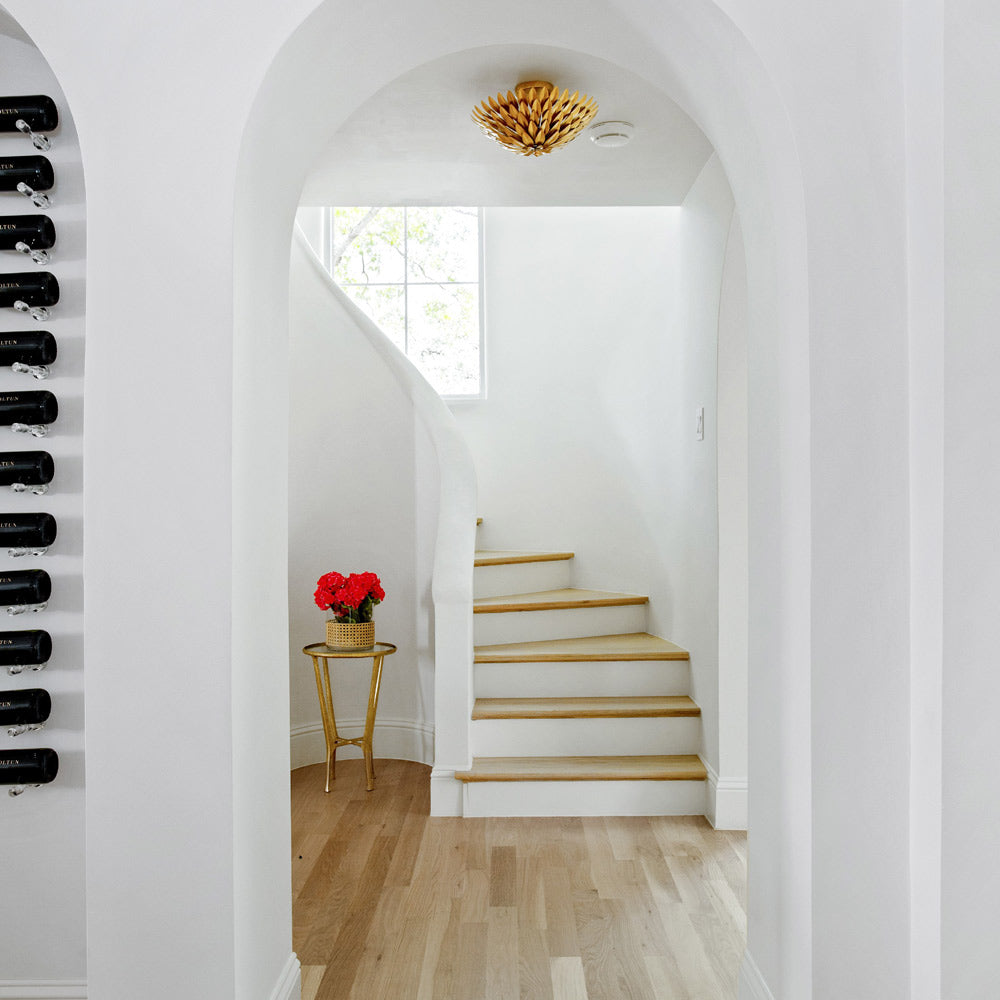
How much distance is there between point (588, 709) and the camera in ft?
12.2

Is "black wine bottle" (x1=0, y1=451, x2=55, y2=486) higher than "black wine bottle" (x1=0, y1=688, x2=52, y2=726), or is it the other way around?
"black wine bottle" (x1=0, y1=451, x2=55, y2=486)

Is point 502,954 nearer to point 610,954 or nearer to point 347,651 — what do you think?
point 610,954

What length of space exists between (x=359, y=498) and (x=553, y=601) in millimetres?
1069

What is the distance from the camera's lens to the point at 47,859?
203 cm

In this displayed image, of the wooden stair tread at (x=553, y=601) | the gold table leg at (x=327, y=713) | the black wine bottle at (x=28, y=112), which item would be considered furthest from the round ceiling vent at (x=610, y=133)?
the gold table leg at (x=327, y=713)

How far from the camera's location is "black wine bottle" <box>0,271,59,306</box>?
6.29ft

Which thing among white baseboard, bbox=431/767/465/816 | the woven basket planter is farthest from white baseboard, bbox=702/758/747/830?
the woven basket planter

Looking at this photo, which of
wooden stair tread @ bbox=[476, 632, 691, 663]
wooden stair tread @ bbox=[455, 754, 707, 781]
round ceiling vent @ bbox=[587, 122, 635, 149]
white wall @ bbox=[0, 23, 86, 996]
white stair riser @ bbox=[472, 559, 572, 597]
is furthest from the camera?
white stair riser @ bbox=[472, 559, 572, 597]

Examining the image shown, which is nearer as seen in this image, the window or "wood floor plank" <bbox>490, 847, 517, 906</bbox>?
"wood floor plank" <bbox>490, 847, 517, 906</bbox>

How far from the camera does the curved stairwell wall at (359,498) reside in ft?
14.0

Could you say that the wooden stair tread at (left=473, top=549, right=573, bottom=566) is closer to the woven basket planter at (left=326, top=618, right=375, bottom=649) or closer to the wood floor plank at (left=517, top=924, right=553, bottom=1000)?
the woven basket planter at (left=326, top=618, right=375, bottom=649)

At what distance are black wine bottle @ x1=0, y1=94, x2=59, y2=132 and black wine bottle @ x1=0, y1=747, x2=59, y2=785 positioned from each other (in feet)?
4.41

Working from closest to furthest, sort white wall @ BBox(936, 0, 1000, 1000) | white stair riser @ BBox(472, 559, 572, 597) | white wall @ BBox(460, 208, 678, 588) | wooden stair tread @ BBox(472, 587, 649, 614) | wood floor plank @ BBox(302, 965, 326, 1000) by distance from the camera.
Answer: white wall @ BBox(936, 0, 1000, 1000) → wood floor plank @ BBox(302, 965, 326, 1000) → wooden stair tread @ BBox(472, 587, 649, 614) → white stair riser @ BBox(472, 559, 572, 597) → white wall @ BBox(460, 208, 678, 588)

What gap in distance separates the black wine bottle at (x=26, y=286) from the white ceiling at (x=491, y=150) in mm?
1336
